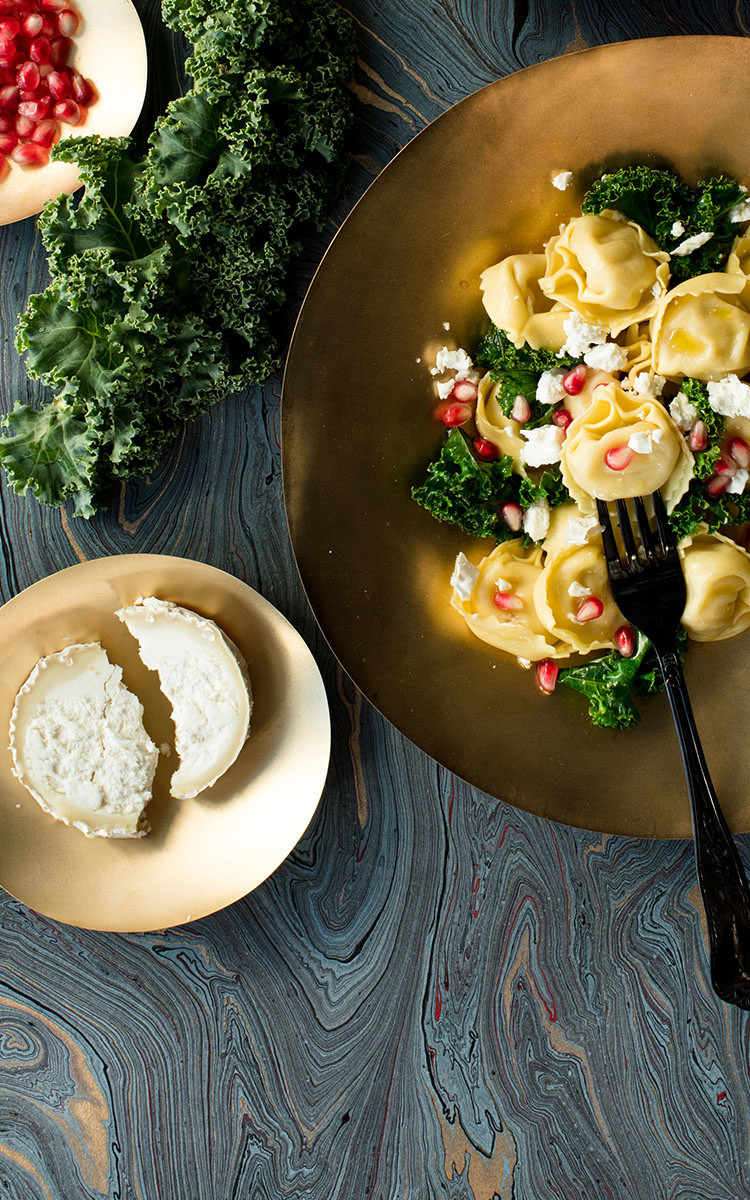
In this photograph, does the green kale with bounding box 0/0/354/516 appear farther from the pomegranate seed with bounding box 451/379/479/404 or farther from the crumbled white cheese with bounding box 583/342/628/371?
the crumbled white cheese with bounding box 583/342/628/371

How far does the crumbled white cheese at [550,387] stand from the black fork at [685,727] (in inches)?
11.5

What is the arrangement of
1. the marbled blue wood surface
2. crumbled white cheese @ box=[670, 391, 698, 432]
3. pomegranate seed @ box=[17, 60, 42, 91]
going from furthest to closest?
1. the marbled blue wood surface
2. pomegranate seed @ box=[17, 60, 42, 91]
3. crumbled white cheese @ box=[670, 391, 698, 432]

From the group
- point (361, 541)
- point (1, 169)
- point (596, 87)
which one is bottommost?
point (361, 541)

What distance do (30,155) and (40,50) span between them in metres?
0.27

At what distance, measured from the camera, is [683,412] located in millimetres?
2025

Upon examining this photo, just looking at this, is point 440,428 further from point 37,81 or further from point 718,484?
point 37,81

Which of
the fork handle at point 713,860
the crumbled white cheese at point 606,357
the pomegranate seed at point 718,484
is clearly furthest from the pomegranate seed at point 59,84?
the fork handle at point 713,860

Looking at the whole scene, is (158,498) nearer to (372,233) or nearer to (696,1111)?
(372,233)

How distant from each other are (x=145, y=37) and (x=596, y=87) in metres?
1.25

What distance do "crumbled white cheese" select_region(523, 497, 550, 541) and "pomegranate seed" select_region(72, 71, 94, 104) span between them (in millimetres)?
1657

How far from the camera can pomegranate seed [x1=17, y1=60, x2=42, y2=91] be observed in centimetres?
223

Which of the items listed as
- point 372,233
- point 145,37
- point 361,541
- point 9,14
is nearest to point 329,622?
point 361,541

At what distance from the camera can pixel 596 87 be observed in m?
2.02

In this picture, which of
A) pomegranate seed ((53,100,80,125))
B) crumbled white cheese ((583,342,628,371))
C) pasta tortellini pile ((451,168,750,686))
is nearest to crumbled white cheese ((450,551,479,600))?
pasta tortellini pile ((451,168,750,686))
